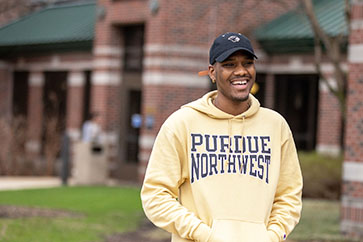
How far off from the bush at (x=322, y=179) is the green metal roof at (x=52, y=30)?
7927 millimetres

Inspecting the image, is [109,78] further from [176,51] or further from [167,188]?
[167,188]

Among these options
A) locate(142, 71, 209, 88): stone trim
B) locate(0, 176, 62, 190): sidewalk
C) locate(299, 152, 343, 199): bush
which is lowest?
locate(0, 176, 62, 190): sidewalk

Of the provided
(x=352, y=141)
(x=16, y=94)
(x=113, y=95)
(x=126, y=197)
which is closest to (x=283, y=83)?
(x=113, y=95)

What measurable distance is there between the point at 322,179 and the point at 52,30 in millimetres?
10885

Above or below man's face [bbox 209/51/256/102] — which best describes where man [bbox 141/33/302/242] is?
below

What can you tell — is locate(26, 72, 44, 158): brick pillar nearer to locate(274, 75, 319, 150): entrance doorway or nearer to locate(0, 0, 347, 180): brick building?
locate(0, 0, 347, 180): brick building

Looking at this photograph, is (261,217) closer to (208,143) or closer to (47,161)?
(208,143)

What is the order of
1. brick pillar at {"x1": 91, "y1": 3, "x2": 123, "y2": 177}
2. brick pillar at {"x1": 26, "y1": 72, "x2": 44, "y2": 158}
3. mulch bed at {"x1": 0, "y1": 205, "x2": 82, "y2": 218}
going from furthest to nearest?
1. brick pillar at {"x1": 26, "y1": 72, "x2": 44, "y2": 158}
2. brick pillar at {"x1": 91, "y1": 3, "x2": 123, "y2": 177}
3. mulch bed at {"x1": 0, "y1": 205, "x2": 82, "y2": 218}

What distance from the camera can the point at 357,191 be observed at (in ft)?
32.2

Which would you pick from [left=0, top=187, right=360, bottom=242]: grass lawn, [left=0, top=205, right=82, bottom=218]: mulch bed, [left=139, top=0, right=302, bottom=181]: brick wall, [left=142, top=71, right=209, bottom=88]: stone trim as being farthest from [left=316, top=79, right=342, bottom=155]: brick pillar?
[left=0, top=205, right=82, bottom=218]: mulch bed

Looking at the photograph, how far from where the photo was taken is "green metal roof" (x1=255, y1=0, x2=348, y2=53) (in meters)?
16.3

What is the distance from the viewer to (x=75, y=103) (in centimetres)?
2070

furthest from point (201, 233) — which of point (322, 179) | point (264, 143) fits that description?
point (322, 179)

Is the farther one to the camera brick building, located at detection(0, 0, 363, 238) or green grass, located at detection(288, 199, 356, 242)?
brick building, located at detection(0, 0, 363, 238)
